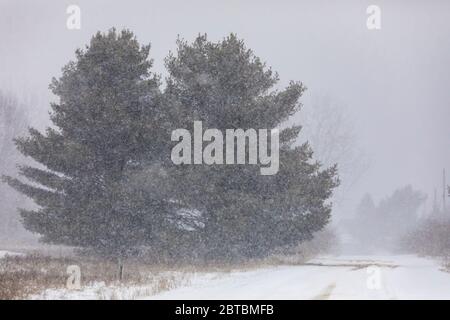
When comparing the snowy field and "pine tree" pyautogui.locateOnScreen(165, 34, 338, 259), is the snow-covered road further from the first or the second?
"pine tree" pyautogui.locateOnScreen(165, 34, 338, 259)

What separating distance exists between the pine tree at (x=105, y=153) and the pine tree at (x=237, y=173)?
54.1 inches

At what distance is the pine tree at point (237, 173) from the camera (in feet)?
80.3

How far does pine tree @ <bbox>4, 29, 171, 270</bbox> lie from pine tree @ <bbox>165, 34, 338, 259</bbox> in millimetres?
1373

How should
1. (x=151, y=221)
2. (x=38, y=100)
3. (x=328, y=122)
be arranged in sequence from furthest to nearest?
(x=38, y=100) → (x=328, y=122) → (x=151, y=221)

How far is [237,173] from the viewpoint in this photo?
2508 centimetres

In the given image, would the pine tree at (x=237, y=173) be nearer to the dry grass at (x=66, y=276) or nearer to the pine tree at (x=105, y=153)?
the pine tree at (x=105, y=153)

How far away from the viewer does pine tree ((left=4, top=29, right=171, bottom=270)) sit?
78.0ft

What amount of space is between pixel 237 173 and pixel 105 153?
527 cm

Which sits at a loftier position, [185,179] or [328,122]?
[328,122]

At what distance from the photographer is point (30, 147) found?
2516cm

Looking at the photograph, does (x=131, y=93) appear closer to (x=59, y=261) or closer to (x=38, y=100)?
(x=59, y=261)

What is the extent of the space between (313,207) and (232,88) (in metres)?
6.19

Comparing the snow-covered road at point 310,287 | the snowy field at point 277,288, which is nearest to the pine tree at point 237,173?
the snow-covered road at point 310,287
